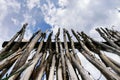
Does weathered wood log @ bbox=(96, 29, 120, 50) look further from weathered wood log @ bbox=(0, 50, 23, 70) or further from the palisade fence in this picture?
weathered wood log @ bbox=(0, 50, 23, 70)

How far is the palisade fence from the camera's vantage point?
5.10 ft

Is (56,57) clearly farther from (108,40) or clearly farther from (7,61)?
(108,40)

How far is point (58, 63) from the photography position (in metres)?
1.96

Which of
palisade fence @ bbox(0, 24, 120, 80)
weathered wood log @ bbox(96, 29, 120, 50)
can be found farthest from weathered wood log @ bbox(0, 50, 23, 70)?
weathered wood log @ bbox(96, 29, 120, 50)

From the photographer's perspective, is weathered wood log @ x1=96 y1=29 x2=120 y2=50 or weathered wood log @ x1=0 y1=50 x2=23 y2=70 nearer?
weathered wood log @ x1=0 y1=50 x2=23 y2=70

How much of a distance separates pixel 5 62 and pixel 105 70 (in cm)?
70

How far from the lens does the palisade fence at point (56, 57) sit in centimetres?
156

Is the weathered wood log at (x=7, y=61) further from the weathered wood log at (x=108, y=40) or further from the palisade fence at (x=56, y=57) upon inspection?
the weathered wood log at (x=108, y=40)

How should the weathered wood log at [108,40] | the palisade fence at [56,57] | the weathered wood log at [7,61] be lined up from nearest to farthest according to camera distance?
the palisade fence at [56,57]
the weathered wood log at [7,61]
the weathered wood log at [108,40]

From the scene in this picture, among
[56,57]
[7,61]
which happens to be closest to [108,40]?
[56,57]

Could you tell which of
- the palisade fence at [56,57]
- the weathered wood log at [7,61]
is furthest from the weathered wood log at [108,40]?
the weathered wood log at [7,61]

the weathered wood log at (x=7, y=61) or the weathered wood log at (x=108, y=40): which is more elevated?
the weathered wood log at (x=108, y=40)

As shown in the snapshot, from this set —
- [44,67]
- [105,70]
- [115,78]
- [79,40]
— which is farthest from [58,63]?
[79,40]

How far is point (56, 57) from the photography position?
2129 mm
